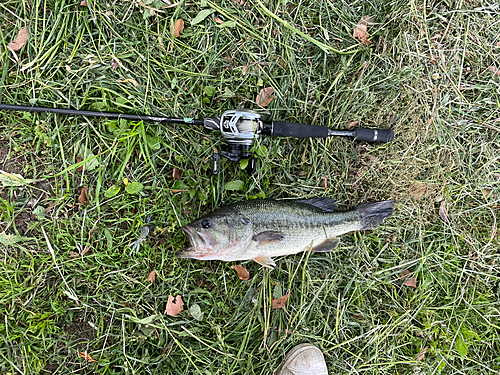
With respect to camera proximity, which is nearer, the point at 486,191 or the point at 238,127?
the point at 238,127

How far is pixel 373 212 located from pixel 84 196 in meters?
2.99

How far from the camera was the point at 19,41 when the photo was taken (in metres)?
2.69

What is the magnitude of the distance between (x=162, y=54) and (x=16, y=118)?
62.3 inches

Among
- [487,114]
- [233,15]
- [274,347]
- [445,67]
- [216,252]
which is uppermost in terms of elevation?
[233,15]

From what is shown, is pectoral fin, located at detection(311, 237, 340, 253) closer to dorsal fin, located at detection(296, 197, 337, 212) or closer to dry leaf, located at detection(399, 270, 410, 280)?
dorsal fin, located at detection(296, 197, 337, 212)

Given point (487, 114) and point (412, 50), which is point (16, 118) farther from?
point (487, 114)

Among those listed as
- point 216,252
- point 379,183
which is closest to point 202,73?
point 216,252

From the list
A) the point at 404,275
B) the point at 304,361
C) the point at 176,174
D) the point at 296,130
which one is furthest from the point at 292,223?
the point at 404,275

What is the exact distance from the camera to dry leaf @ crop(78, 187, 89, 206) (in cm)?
277

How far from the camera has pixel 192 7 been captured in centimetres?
285

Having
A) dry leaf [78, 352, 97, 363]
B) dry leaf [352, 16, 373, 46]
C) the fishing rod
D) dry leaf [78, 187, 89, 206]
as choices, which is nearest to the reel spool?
the fishing rod

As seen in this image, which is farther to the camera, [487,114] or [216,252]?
[487,114]

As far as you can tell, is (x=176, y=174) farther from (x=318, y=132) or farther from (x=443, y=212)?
(x=443, y=212)

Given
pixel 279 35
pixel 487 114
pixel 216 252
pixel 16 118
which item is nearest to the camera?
pixel 216 252
